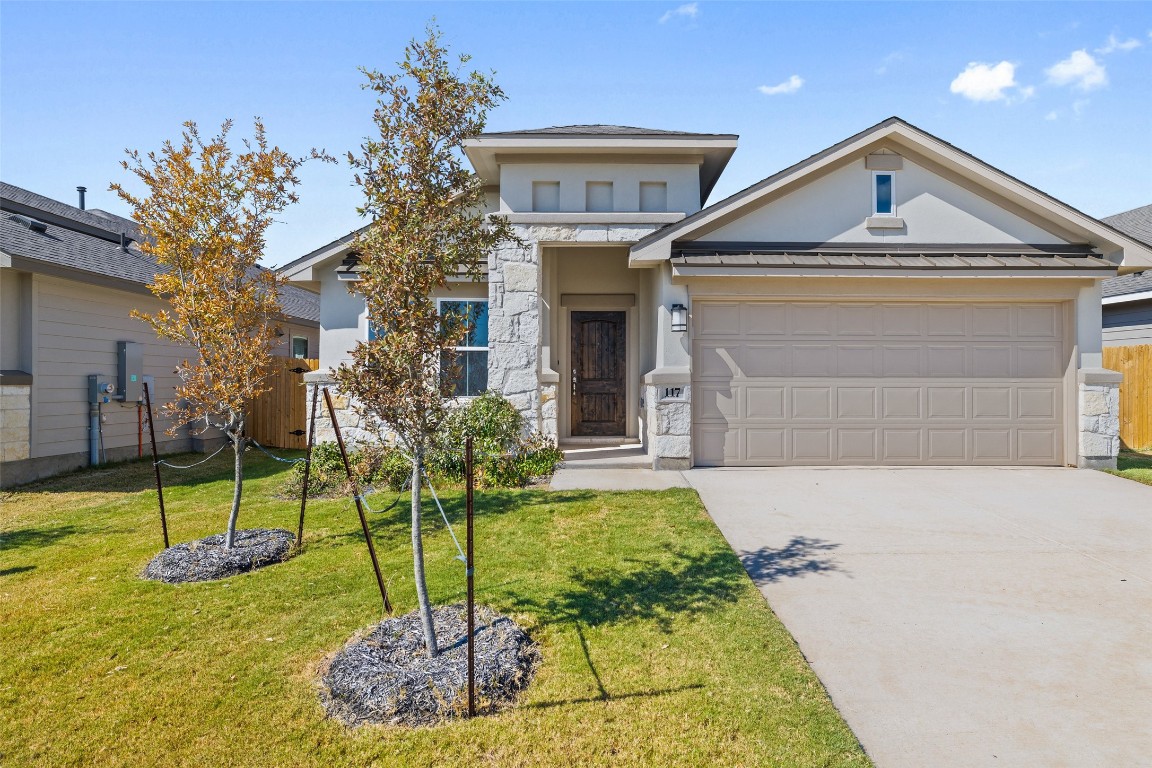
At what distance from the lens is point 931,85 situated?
30.4 feet

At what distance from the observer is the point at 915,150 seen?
8.83m

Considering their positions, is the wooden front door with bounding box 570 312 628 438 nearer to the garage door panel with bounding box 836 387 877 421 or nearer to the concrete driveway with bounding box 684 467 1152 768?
the garage door panel with bounding box 836 387 877 421

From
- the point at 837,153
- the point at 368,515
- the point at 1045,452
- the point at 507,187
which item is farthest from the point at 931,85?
the point at 368,515

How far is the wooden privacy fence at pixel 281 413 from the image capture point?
42.2 feet

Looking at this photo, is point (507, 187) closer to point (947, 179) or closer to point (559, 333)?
point (559, 333)

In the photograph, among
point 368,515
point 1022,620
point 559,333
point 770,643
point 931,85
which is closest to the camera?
point 770,643

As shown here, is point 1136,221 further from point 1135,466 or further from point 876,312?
point 876,312

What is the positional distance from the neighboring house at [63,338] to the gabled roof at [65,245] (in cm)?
2

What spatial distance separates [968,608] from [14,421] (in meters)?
12.6

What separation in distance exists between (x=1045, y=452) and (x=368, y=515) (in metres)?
9.83

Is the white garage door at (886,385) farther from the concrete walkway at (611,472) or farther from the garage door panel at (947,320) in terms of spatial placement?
the concrete walkway at (611,472)

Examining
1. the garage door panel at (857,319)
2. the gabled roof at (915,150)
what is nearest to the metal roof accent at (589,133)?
the gabled roof at (915,150)

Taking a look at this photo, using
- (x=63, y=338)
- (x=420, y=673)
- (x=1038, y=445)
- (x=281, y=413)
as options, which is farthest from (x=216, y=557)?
(x=1038, y=445)

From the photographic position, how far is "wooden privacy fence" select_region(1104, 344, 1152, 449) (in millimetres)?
11508
